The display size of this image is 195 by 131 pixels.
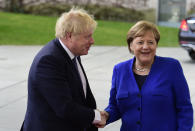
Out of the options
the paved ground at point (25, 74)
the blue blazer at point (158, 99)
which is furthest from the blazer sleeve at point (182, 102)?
the paved ground at point (25, 74)

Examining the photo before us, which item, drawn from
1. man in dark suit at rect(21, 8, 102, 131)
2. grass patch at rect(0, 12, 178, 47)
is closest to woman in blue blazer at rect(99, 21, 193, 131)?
man in dark suit at rect(21, 8, 102, 131)

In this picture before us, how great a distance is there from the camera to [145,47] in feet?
11.3

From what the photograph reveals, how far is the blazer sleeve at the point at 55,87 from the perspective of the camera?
3.23m

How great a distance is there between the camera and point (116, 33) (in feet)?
61.2

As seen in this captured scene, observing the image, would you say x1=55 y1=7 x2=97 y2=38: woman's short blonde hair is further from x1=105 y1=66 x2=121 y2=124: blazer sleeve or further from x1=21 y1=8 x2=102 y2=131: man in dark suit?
x1=105 y1=66 x2=121 y2=124: blazer sleeve

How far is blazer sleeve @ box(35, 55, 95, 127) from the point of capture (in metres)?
3.23

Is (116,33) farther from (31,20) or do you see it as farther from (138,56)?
(138,56)

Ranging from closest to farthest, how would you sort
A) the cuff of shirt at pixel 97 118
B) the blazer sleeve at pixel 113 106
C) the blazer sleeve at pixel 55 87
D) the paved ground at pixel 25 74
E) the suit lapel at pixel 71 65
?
the blazer sleeve at pixel 55 87 → the suit lapel at pixel 71 65 → the cuff of shirt at pixel 97 118 → the blazer sleeve at pixel 113 106 → the paved ground at pixel 25 74

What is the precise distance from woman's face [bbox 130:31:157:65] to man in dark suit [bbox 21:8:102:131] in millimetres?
349

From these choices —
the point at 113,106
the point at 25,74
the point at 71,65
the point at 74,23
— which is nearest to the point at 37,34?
the point at 25,74

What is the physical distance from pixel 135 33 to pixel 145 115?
1.98 feet

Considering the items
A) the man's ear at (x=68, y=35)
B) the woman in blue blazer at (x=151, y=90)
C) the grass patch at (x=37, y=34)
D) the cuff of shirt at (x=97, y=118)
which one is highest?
the man's ear at (x=68, y=35)

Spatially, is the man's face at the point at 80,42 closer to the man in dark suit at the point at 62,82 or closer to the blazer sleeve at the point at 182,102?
the man in dark suit at the point at 62,82

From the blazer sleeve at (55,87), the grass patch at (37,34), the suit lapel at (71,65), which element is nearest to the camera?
the blazer sleeve at (55,87)
